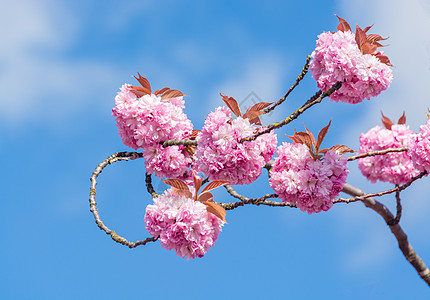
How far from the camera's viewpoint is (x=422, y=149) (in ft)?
11.9

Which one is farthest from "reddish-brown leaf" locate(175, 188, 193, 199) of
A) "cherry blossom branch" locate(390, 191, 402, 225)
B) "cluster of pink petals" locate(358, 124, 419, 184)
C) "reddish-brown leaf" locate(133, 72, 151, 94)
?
"cluster of pink petals" locate(358, 124, 419, 184)

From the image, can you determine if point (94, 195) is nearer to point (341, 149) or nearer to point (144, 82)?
point (144, 82)

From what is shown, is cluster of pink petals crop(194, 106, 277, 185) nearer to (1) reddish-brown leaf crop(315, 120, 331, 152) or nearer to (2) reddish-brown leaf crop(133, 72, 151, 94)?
(1) reddish-brown leaf crop(315, 120, 331, 152)

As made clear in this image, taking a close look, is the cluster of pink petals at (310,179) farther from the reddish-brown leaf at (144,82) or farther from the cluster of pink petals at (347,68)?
the reddish-brown leaf at (144,82)

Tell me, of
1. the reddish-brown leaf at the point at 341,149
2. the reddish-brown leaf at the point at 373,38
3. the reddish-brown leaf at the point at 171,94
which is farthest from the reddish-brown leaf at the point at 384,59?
the reddish-brown leaf at the point at 171,94

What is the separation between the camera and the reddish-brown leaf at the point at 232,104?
2.92 m

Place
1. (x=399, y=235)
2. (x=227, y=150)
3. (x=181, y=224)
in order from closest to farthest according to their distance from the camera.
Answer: (x=181, y=224)
(x=227, y=150)
(x=399, y=235)

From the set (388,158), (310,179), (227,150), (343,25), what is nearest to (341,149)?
(310,179)

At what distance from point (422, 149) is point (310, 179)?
1460 millimetres

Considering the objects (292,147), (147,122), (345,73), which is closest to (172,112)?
(147,122)

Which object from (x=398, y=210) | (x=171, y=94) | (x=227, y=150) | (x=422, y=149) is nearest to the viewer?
(x=227, y=150)

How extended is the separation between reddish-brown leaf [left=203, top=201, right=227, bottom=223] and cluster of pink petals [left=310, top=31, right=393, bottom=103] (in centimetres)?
117

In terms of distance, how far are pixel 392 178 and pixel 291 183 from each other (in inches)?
114

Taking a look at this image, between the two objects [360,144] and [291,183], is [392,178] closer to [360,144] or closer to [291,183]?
[360,144]
